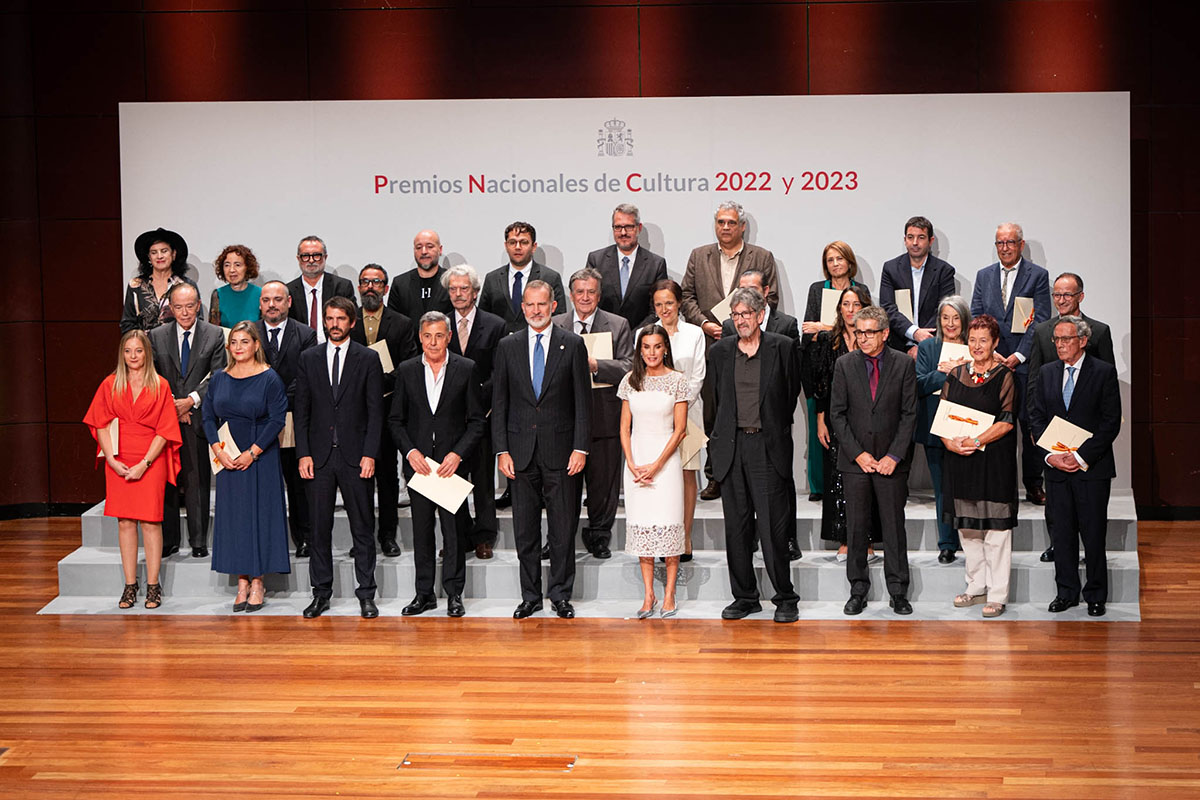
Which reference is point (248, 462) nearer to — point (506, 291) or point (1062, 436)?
point (506, 291)

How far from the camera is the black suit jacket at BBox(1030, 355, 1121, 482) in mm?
6492

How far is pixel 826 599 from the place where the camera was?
6.88 m

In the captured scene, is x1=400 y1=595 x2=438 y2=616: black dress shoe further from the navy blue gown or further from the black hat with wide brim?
the black hat with wide brim

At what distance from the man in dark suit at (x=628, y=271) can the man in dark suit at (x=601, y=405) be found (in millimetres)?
419

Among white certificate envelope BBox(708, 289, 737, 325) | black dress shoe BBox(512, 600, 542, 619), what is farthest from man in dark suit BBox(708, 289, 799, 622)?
black dress shoe BBox(512, 600, 542, 619)

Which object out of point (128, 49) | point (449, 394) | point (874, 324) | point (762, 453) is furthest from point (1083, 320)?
point (128, 49)

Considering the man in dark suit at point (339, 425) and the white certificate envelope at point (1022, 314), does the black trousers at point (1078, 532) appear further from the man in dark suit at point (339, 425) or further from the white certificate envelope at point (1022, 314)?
the man in dark suit at point (339, 425)

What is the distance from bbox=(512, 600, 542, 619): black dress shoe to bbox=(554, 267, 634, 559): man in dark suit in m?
0.51

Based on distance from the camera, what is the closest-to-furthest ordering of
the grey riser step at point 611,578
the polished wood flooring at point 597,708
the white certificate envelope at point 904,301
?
1. the polished wood flooring at point 597,708
2. the grey riser step at point 611,578
3. the white certificate envelope at point 904,301

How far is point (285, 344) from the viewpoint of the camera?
7121 millimetres

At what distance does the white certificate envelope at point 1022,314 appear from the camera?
24.3ft

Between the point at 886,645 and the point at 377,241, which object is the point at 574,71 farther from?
the point at 886,645

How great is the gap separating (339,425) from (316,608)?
92 centimetres

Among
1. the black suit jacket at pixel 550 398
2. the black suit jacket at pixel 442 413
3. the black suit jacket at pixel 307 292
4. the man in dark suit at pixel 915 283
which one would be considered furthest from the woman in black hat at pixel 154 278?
the man in dark suit at pixel 915 283
